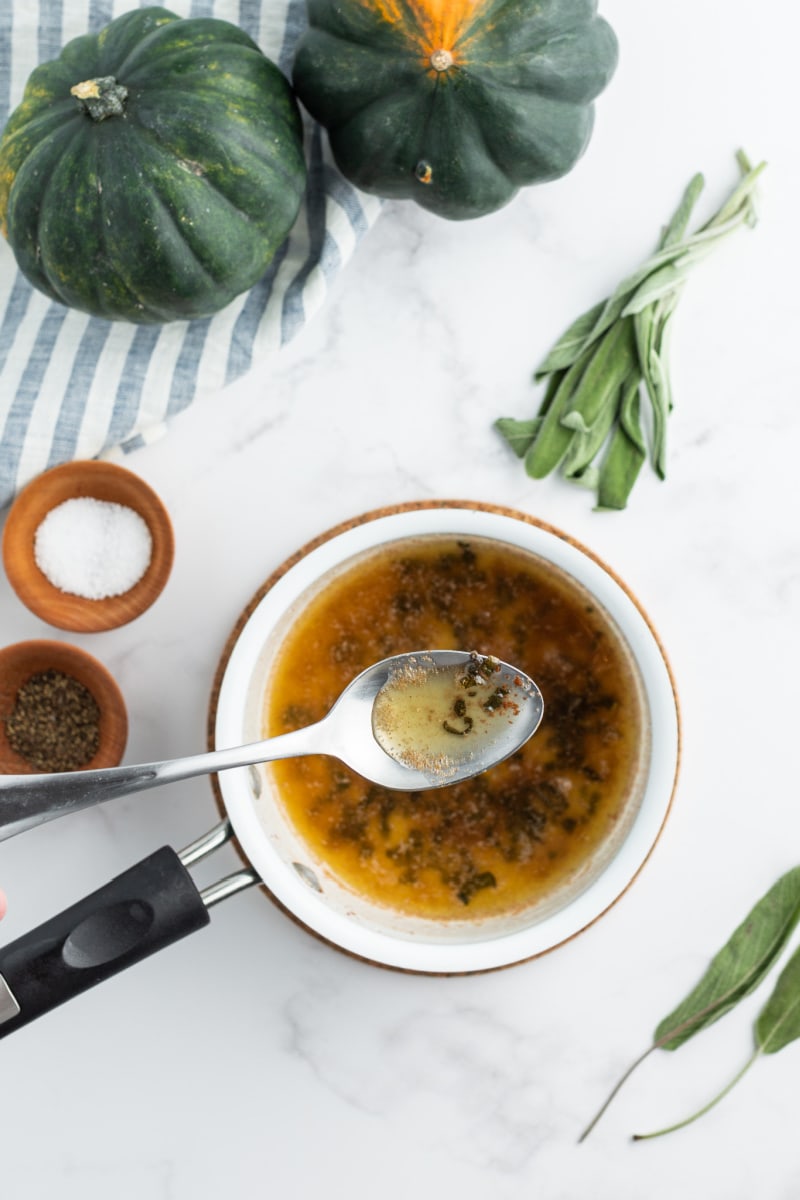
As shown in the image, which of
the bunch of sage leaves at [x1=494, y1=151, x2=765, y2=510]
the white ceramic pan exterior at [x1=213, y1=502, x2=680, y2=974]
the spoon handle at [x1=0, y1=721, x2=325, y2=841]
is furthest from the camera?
the bunch of sage leaves at [x1=494, y1=151, x2=765, y2=510]

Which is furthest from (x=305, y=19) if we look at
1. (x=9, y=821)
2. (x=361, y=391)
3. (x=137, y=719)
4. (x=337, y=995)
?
(x=337, y=995)

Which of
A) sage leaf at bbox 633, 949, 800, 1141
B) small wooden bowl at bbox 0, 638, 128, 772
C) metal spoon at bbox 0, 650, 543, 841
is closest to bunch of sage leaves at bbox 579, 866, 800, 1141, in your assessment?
sage leaf at bbox 633, 949, 800, 1141

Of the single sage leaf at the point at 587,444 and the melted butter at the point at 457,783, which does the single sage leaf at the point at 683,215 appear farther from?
the melted butter at the point at 457,783

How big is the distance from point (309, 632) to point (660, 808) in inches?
18.4

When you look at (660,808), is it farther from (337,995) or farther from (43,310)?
(43,310)

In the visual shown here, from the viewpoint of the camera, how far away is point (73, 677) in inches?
49.5

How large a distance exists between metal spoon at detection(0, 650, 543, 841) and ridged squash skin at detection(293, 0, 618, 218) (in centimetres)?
53

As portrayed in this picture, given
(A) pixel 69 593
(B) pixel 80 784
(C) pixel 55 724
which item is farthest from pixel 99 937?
(A) pixel 69 593

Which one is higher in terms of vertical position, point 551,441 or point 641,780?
point 551,441

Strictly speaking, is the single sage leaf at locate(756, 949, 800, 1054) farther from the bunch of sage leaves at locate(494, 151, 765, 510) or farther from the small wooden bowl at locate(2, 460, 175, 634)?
the small wooden bowl at locate(2, 460, 175, 634)

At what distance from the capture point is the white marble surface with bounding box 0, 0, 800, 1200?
1.31 m

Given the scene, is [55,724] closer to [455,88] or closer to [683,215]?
[455,88]

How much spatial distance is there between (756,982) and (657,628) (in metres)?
0.47

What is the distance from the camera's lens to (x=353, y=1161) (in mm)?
1354
